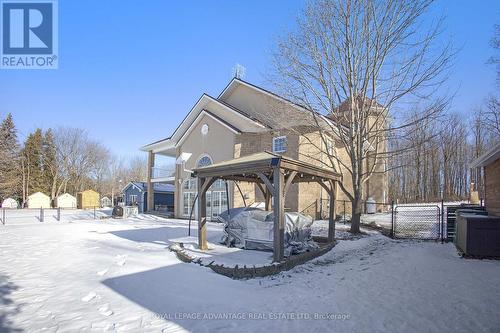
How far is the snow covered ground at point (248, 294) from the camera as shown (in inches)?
176

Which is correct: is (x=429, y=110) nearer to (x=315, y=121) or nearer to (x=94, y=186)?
(x=315, y=121)

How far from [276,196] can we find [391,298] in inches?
136

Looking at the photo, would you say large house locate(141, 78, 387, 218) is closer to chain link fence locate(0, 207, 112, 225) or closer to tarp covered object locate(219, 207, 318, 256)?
tarp covered object locate(219, 207, 318, 256)

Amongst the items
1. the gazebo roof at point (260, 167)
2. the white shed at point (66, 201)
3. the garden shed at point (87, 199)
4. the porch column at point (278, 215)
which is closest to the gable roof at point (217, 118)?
the gazebo roof at point (260, 167)

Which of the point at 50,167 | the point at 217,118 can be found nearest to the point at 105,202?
the point at 50,167

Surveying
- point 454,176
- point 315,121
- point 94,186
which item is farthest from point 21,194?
point 454,176

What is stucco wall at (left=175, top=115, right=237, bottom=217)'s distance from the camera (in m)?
20.7

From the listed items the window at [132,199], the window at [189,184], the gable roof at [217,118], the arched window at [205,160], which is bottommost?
the window at [132,199]

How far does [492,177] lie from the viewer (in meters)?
10.3

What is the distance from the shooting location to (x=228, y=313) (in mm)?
4930

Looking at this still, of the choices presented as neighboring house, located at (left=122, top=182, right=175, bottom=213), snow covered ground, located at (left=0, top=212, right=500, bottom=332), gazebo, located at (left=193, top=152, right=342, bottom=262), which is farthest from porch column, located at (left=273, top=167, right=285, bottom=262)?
neighboring house, located at (left=122, top=182, right=175, bottom=213)

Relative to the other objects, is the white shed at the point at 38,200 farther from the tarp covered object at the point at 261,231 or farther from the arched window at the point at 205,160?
the tarp covered object at the point at 261,231

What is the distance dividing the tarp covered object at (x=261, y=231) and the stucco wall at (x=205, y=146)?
959cm

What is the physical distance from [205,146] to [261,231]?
13447mm
